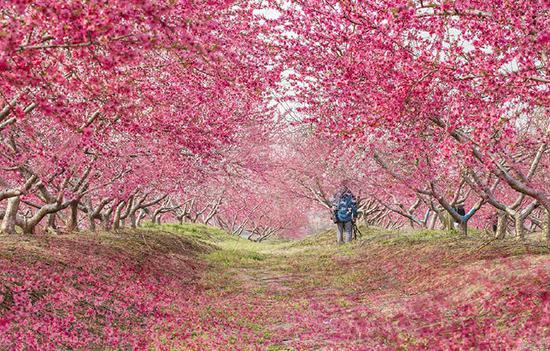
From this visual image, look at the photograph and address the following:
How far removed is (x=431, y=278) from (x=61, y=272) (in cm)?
755

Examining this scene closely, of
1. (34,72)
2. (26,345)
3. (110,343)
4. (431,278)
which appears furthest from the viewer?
(431,278)

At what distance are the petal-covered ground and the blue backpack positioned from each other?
341 inches

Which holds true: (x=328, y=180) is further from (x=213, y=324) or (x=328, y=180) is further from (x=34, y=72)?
(x=34, y=72)

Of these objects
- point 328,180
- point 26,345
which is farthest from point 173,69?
point 328,180

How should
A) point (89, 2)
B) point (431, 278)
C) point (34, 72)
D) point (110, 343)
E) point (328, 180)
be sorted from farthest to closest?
point (328, 180) < point (431, 278) < point (110, 343) < point (34, 72) < point (89, 2)

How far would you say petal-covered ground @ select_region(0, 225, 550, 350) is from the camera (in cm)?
722

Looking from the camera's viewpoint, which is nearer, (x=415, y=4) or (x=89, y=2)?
(x=89, y=2)

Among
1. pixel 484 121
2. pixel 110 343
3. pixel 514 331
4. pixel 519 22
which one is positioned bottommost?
pixel 110 343

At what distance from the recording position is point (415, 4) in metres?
6.99

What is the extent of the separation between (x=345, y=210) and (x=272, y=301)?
14068 mm

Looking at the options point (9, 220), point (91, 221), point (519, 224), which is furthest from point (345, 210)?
point (9, 220)

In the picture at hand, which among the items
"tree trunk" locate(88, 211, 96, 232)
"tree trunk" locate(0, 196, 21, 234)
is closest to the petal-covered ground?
"tree trunk" locate(0, 196, 21, 234)

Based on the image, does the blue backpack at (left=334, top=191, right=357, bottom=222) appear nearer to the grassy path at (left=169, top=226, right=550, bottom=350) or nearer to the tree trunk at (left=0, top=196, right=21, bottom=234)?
the grassy path at (left=169, top=226, right=550, bottom=350)

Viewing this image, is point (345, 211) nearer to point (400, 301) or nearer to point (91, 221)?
point (91, 221)
